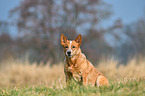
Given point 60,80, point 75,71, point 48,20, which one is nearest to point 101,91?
point 75,71

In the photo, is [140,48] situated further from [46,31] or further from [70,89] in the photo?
[70,89]

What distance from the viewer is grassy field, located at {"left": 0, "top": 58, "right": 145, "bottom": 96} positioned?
3631 millimetres

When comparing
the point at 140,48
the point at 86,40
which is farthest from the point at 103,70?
the point at 140,48

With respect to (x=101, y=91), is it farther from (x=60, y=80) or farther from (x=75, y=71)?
(x=60, y=80)

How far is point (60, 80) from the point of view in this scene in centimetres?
651

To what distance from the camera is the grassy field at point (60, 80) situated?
363 centimetres

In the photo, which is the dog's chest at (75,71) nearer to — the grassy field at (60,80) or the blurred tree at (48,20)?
the grassy field at (60,80)

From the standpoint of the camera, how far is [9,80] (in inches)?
378

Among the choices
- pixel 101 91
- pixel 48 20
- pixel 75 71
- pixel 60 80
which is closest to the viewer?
pixel 101 91

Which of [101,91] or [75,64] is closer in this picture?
[101,91]

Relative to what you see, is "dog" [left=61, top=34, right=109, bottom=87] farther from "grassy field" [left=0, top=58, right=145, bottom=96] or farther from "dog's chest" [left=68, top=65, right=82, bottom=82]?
"grassy field" [left=0, top=58, right=145, bottom=96]

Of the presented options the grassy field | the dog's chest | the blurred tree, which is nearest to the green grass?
the grassy field

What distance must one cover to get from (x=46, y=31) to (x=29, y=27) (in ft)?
5.84

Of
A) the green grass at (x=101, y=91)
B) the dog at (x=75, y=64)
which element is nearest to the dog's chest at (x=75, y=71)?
the dog at (x=75, y=64)
